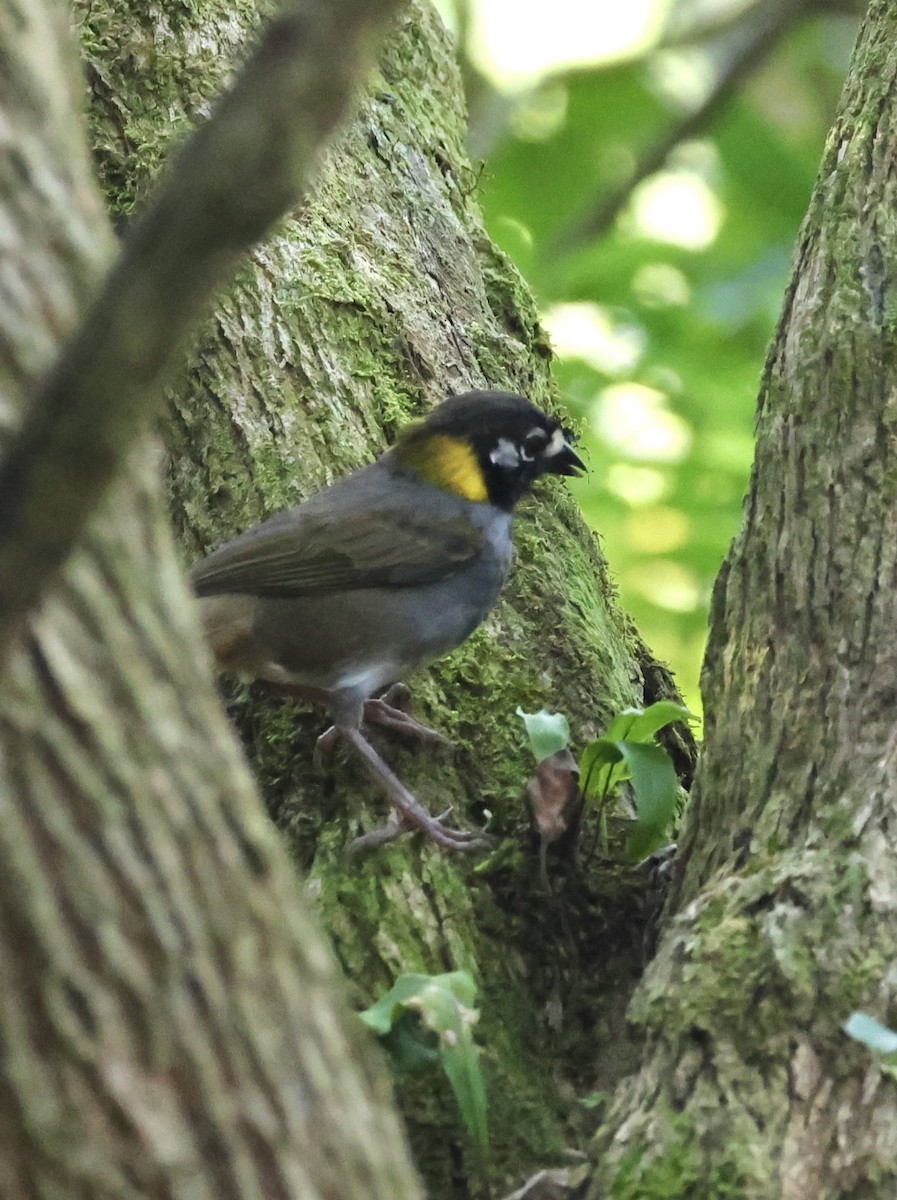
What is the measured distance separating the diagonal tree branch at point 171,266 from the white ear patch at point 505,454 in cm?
330

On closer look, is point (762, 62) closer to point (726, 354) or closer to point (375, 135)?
point (726, 354)

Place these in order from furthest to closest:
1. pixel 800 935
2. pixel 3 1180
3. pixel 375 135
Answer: pixel 375 135 → pixel 800 935 → pixel 3 1180

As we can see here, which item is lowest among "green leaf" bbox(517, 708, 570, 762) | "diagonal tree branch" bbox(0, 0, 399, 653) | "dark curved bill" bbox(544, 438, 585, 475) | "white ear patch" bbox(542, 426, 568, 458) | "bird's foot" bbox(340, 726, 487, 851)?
"bird's foot" bbox(340, 726, 487, 851)

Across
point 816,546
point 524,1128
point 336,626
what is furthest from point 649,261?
point 524,1128

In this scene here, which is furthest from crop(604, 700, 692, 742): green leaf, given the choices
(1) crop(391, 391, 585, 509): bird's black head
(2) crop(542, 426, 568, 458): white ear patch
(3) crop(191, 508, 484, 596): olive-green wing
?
(2) crop(542, 426, 568, 458): white ear patch

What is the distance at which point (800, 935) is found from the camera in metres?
2.67

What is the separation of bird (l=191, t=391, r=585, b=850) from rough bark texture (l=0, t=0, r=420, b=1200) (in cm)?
219

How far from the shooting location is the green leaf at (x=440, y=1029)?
9.11ft

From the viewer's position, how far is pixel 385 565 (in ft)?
15.7

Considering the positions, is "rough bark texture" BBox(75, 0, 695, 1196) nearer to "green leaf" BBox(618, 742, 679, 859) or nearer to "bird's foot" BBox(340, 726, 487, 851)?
"bird's foot" BBox(340, 726, 487, 851)

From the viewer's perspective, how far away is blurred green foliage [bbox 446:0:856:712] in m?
7.09

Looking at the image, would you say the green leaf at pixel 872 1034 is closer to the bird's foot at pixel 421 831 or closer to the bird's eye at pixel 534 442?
the bird's foot at pixel 421 831

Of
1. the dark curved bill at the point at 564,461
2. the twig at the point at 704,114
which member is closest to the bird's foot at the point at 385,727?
the dark curved bill at the point at 564,461

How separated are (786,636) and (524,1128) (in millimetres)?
1148
